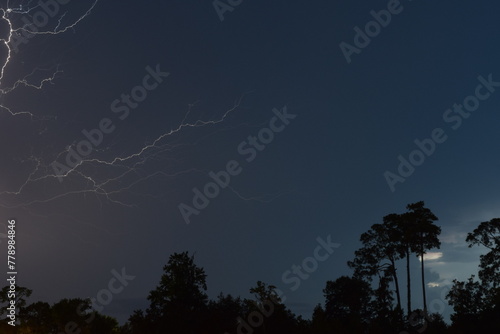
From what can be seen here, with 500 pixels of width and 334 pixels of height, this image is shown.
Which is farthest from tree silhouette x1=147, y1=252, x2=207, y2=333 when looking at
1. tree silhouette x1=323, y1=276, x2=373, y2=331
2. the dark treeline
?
tree silhouette x1=323, y1=276, x2=373, y2=331

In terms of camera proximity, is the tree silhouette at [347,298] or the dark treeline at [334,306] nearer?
the dark treeline at [334,306]

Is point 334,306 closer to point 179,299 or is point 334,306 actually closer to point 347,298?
point 347,298

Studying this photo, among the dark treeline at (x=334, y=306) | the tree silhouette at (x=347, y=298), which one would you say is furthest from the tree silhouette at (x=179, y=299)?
the tree silhouette at (x=347, y=298)

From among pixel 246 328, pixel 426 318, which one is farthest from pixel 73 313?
pixel 426 318

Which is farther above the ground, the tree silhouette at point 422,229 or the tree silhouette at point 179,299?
the tree silhouette at point 422,229

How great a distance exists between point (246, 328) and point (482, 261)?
770 inches

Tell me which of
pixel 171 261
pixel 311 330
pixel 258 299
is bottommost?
pixel 311 330

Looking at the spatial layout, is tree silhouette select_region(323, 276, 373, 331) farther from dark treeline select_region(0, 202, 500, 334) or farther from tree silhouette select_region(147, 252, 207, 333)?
tree silhouette select_region(147, 252, 207, 333)

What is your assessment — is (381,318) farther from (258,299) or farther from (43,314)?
(43,314)

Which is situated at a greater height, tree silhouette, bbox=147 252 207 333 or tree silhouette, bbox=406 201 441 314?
tree silhouette, bbox=406 201 441 314

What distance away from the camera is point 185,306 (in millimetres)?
31625

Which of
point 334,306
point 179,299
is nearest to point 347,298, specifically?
point 334,306

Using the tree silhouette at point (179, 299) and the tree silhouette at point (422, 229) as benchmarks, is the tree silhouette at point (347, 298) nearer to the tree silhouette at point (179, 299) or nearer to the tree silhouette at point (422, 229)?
the tree silhouette at point (422, 229)

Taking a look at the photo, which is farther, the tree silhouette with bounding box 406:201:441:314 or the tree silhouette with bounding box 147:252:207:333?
the tree silhouette with bounding box 406:201:441:314
